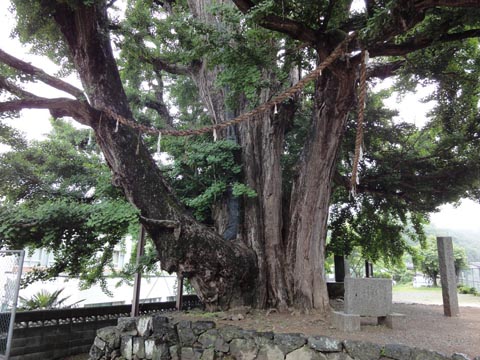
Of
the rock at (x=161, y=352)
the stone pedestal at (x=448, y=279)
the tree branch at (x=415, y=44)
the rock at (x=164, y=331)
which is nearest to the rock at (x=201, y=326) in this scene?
the rock at (x=164, y=331)

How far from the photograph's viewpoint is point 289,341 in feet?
14.0

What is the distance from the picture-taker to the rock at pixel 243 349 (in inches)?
173

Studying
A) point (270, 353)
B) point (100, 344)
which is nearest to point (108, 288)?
point (100, 344)

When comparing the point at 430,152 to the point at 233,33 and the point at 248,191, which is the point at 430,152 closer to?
the point at 248,191

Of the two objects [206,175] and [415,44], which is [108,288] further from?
[415,44]

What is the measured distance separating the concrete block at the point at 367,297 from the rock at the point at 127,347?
3.29 meters

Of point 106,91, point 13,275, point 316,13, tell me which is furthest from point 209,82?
point 13,275

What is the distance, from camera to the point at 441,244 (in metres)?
6.72

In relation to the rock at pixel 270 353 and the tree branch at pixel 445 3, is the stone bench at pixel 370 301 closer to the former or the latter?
the rock at pixel 270 353

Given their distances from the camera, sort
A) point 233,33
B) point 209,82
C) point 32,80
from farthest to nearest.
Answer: point 209,82, point 32,80, point 233,33

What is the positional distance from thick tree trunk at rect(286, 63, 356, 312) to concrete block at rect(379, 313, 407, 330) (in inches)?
34.5

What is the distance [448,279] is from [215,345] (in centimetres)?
477

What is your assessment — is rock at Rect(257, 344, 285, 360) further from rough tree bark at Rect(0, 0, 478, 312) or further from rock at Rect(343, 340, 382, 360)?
rough tree bark at Rect(0, 0, 478, 312)

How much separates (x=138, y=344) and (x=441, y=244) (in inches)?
234
